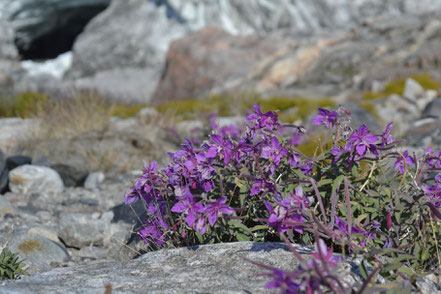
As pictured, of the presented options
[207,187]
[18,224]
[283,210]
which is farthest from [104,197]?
[283,210]

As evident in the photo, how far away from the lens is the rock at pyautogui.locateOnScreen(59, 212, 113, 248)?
300 centimetres

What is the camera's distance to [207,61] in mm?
12273

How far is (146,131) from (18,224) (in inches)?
110

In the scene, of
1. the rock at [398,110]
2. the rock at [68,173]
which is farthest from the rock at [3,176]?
the rock at [398,110]

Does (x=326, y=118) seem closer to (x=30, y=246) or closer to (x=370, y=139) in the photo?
(x=370, y=139)

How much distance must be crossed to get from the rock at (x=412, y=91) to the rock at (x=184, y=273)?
745 cm

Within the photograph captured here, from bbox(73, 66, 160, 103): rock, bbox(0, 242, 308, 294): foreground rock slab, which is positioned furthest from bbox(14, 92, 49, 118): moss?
bbox(73, 66, 160, 103): rock

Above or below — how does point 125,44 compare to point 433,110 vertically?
above

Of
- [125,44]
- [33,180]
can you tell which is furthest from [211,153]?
[125,44]

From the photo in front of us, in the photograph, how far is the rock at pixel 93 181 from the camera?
14.3ft

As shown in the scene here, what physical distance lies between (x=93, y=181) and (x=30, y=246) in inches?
71.0

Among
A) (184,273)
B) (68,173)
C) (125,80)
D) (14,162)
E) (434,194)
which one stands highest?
(184,273)

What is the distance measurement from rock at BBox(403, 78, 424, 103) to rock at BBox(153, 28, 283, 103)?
452 centimetres

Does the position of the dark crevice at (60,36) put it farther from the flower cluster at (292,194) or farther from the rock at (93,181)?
the flower cluster at (292,194)
